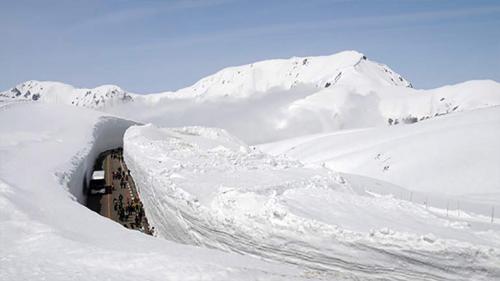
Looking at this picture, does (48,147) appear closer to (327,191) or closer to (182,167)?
(182,167)

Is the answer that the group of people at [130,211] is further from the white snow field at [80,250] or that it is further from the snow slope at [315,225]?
the white snow field at [80,250]

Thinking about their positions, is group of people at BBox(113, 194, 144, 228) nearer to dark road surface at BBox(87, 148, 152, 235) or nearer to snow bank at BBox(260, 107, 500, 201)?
dark road surface at BBox(87, 148, 152, 235)

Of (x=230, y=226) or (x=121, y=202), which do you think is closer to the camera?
(x=230, y=226)

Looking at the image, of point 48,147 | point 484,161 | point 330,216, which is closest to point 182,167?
point 330,216

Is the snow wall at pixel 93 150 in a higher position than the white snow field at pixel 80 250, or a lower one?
higher

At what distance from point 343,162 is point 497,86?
161168mm

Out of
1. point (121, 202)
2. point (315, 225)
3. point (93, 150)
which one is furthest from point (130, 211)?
point (93, 150)

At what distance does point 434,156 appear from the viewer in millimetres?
47938

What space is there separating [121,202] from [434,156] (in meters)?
33.5

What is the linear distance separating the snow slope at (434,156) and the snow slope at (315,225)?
17054mm

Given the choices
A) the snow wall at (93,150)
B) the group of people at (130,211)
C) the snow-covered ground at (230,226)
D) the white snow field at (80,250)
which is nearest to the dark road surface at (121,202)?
the group of people at (130,211)

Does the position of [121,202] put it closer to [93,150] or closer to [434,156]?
[93,150]

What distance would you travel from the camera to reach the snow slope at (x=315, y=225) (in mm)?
12562

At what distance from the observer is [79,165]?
102 feet
